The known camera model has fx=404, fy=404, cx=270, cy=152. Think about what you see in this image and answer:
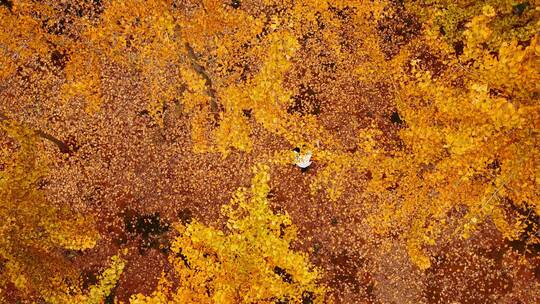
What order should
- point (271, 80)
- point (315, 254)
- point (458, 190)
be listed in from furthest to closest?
point (315, 254)
point (271, 80)
point (458, 190)

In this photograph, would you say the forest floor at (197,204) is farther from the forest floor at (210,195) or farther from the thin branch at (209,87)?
the thin branch at (209,87)

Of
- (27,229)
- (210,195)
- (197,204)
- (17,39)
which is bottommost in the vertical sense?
(197,204)

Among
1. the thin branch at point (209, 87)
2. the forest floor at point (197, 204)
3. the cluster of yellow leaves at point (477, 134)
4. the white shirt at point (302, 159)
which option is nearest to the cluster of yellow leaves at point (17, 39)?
the forest floor at point (197, 204)

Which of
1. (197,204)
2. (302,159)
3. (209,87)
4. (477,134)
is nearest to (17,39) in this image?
(209,87)

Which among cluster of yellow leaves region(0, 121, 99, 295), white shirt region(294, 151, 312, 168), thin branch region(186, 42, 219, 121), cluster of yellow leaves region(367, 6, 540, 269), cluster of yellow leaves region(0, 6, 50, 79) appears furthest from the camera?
white shirt region(294, 151, 312, 168)

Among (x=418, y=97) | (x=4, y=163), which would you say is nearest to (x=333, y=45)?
(x=418, y=97)

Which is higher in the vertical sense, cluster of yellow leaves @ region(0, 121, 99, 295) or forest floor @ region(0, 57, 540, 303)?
cluster of yellow leaves @ region(0, 121, 99, 295)

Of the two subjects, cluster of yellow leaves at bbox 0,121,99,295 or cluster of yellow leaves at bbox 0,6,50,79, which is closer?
cluster of yellow leaves at bbox 0,121,99,295

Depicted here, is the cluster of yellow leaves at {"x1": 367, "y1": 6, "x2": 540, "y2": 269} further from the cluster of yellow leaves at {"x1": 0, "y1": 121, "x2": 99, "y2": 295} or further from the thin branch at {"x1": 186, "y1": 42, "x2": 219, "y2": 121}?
the cluster of yellow leaves at {"x1": 0, "y1": 121, "x2": 99, "y2": 295}

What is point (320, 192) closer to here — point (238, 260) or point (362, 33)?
point (238, 260)

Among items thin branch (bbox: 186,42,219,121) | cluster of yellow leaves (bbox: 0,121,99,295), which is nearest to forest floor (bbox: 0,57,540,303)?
thin branch (bbox: 186,42,219,121)

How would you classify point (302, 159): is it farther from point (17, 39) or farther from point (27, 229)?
point (17, 39)
